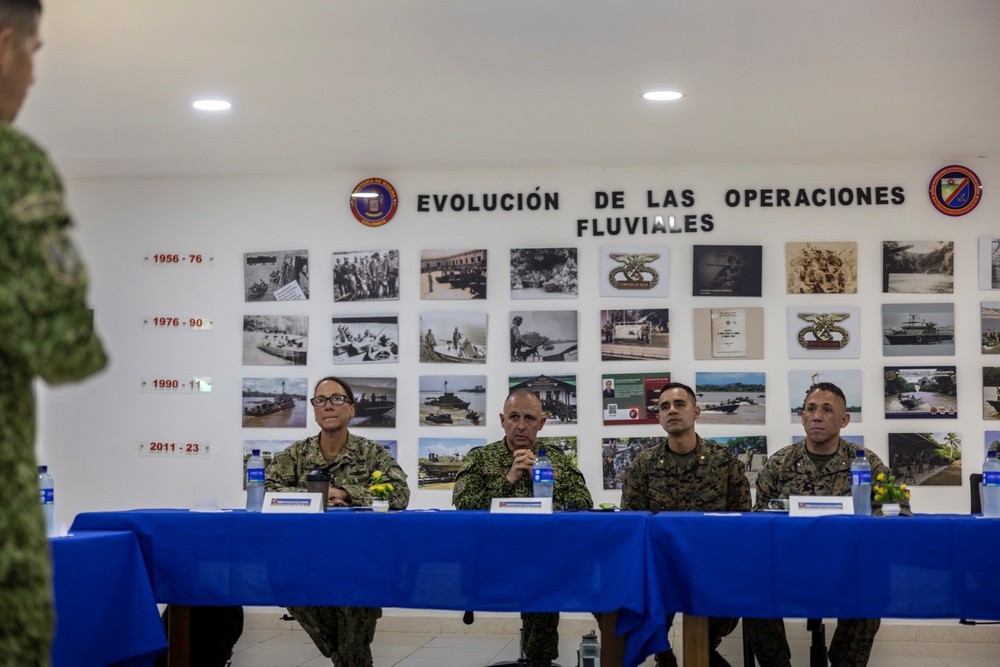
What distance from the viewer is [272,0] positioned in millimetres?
4098

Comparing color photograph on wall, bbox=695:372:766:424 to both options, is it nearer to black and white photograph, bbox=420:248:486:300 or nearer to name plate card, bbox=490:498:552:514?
black and white photograph, bbox=420:248:486:300

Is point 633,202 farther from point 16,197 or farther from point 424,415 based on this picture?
point 16,197

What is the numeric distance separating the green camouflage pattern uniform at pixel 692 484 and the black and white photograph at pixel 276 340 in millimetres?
2668

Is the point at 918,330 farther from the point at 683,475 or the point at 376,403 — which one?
the point at 376,403

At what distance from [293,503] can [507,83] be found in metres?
2.23

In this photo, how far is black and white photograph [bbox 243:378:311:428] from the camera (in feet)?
22.5

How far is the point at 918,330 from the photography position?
648 cm

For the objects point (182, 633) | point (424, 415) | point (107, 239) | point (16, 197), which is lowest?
point (182, 633)

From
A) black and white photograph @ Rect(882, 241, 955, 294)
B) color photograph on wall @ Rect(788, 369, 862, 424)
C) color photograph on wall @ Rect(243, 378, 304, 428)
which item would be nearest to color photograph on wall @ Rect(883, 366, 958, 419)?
color photograph on wall @ Rect(788, 369, 862, 424)

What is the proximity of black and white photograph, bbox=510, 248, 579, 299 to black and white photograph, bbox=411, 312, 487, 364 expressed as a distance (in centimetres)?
31

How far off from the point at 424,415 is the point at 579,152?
6.15ft

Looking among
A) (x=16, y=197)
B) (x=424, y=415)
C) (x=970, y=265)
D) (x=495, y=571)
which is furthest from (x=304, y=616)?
(x=970, y=265)

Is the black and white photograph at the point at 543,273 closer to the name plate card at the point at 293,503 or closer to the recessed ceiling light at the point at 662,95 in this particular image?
the recessed ceiling light at the point at 662,95

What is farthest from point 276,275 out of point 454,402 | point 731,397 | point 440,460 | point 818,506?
point 818,506
